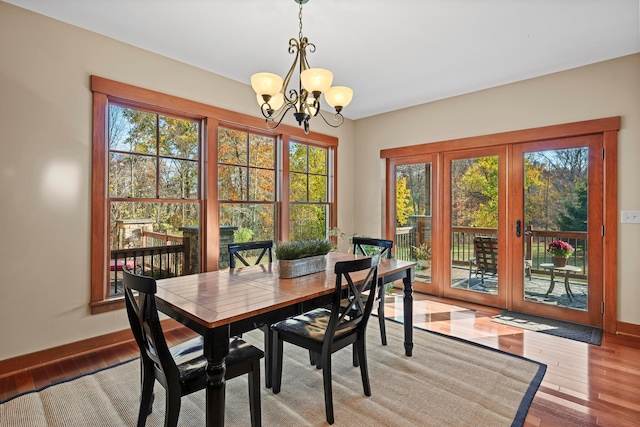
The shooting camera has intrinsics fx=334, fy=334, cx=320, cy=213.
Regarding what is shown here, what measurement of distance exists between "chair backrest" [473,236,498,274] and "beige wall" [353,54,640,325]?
1.16 meters

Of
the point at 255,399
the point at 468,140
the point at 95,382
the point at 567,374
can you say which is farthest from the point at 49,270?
the point at 468,140

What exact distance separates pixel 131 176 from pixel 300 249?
73.6 inches

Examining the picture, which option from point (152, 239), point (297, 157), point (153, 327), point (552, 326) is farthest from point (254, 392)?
point (297, 157)

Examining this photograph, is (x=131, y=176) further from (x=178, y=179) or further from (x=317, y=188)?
(x=317, y=188)

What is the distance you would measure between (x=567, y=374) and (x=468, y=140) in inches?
108

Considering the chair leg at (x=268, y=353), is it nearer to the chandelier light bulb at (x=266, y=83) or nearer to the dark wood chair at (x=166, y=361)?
the dark wood chair at (x=166, y=361)

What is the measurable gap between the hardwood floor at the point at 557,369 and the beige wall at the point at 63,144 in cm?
28

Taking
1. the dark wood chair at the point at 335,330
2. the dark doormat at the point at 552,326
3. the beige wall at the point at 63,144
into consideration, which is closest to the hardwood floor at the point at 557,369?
the dark doormat at the point at 552,326

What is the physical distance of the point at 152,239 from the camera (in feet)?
10.7

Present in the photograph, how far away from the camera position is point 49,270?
263 centimetres

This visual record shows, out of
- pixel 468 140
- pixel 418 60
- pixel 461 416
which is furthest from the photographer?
pixel 468 140

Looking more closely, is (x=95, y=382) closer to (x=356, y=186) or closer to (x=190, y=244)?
(x=190, y=244)

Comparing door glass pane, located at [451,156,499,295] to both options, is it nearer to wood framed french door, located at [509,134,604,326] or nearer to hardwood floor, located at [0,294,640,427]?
wood framed french door, located at [509,134,604,326]

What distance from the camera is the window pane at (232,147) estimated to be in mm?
3752
